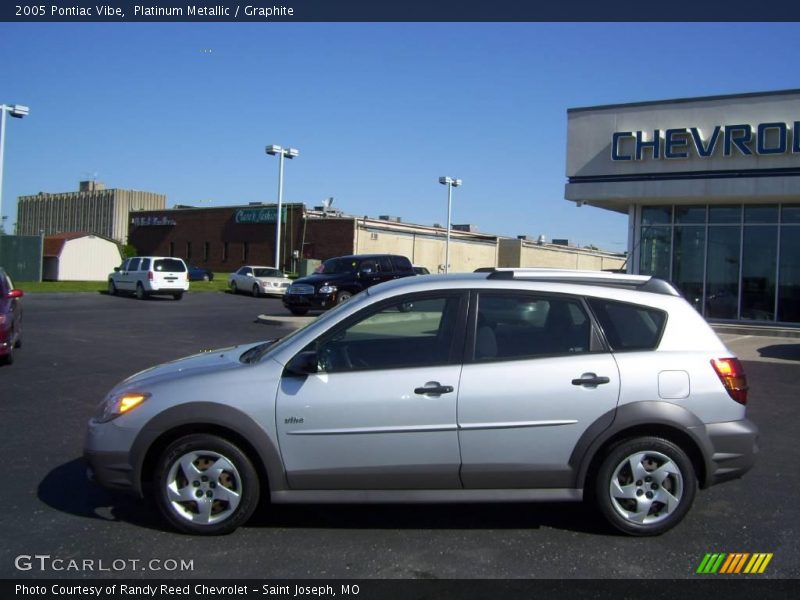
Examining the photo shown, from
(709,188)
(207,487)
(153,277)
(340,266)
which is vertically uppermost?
(709,188)

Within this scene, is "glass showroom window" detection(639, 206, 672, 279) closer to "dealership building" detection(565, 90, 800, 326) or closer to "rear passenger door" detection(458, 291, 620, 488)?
"dealership building" detection(565, 90, 800, 326)

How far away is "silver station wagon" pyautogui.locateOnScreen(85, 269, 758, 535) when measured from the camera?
4797mm

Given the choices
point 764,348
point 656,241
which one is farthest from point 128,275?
point 764,348

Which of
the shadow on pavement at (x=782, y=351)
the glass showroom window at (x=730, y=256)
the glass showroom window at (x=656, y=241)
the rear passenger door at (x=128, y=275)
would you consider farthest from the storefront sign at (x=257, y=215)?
the shadow on pavement at (x=782, y=351)

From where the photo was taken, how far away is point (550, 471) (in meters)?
4.88

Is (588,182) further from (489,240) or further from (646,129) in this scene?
(489,240)

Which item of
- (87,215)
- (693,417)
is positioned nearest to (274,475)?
(693,417)

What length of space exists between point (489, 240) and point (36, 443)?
190 ft

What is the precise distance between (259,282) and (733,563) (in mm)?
33592

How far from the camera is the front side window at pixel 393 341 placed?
4.96 m

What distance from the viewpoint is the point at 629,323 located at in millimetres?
5129
